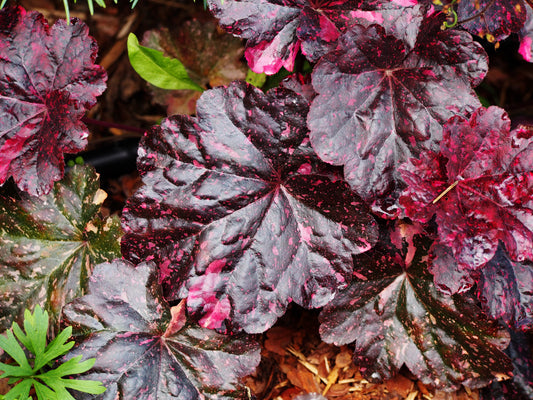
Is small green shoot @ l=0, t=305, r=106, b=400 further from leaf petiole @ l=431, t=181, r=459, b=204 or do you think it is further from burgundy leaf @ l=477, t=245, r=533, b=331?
burgundy leaf @ l=477, t=245, r=533, b=331

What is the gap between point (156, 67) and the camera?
51.4 inches

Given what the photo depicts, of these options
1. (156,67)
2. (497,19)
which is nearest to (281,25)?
(156,67)

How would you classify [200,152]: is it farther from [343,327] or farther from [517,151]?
[517,151]

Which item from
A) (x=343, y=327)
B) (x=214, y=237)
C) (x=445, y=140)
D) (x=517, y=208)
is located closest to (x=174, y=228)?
(x=214, y=237)

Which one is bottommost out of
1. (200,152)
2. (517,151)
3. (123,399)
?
(123,399)

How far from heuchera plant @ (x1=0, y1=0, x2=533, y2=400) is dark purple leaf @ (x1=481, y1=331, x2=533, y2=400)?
0.16 meters

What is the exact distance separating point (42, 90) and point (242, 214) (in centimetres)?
59

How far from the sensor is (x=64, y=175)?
49.3 inches

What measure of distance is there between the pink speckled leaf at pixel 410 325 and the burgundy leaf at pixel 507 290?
0.06 m

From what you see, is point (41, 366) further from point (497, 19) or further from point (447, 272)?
point (497, 19)

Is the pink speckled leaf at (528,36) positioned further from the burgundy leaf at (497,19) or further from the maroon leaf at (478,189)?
the maroon leaf at (478,189)

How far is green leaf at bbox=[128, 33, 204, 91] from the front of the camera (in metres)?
1.23

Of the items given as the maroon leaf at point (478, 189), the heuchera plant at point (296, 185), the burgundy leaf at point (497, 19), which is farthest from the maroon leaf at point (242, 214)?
the burgundy leaf at point (497, 19)

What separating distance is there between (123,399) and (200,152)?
58 centimetres
